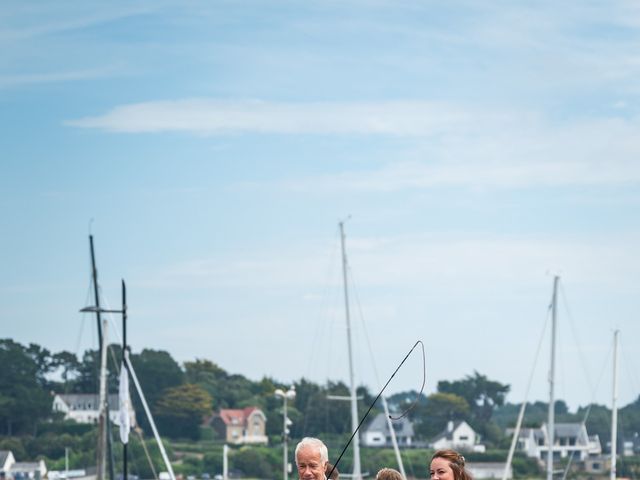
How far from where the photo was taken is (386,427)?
184625mm

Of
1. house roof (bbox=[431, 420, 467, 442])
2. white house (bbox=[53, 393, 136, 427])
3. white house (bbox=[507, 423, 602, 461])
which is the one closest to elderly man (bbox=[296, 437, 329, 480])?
white house (bbox=[507, 423, 602, 461])

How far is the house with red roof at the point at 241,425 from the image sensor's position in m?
166

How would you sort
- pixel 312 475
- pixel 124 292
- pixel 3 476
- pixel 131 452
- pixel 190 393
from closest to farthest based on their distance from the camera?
pixel 312 475
pixel 124 292
pixel 131 452
pixel 3 476
pixel 190 393

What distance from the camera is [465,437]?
17725 cm

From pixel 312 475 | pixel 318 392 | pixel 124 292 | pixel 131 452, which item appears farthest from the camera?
pixel 318 392

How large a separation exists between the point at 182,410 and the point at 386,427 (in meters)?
27.2

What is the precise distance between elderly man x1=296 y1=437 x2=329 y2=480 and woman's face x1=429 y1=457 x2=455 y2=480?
2.49 feet

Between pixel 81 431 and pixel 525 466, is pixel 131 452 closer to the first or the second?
pixel 81 431

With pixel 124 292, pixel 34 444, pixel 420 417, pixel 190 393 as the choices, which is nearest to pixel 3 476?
pixel 34 444

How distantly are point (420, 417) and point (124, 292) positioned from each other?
157 m

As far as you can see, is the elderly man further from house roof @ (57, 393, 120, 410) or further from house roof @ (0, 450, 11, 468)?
house roof @ (57, 393, 120, 410)

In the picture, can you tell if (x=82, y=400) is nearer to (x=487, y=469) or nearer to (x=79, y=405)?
(x=79, y=405)

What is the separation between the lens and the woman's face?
27.7 feet

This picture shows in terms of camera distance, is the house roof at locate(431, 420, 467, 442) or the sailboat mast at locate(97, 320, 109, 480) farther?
the house roof at locate(431, 420, 467, 442)
